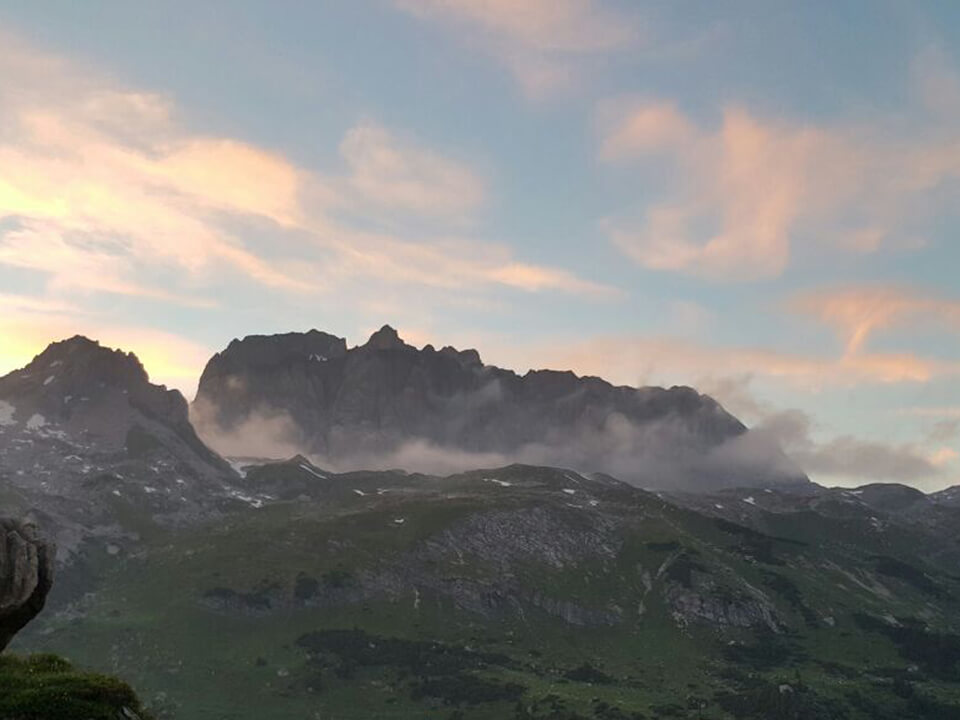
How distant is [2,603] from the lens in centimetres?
4306

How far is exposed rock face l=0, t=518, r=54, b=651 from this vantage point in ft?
143

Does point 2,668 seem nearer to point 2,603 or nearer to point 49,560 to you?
point 2,603

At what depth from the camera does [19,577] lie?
4428 cm

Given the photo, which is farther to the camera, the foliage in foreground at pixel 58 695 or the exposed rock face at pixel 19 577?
the exposed rock face at pixel 19 577

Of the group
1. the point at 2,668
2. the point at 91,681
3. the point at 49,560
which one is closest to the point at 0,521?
the point at 49,560

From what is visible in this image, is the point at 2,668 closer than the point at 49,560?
Yes

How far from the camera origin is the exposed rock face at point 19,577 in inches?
1720

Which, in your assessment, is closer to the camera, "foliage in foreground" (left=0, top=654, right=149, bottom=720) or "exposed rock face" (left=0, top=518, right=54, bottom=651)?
"foliage in foreground" (left=0, top=654, right=149, bottom=720)

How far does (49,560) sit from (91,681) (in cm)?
1156

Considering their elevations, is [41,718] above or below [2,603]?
below

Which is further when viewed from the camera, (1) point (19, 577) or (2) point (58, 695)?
(1) point (19, 577)

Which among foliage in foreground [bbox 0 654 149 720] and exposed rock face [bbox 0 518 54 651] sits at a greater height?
exposed rock face [bbox 0 518 54 651]

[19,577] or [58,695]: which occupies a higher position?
[19,577]

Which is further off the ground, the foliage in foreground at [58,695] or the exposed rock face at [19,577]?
the exposed rock face at [19,577]
